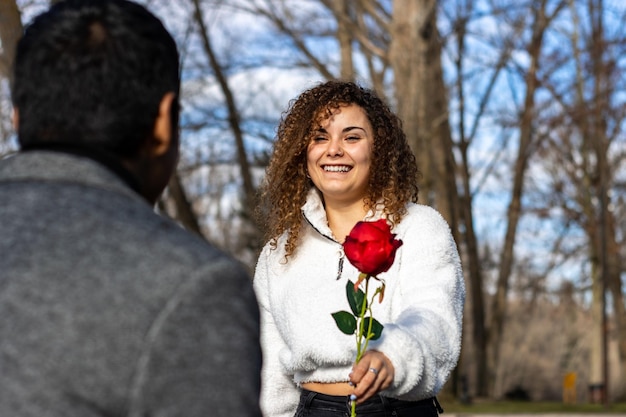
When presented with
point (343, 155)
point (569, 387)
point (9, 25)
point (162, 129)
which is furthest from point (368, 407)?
point (569, 387)

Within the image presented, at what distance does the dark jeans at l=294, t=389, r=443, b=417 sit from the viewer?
3.41 meters

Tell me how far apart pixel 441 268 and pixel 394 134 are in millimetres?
738

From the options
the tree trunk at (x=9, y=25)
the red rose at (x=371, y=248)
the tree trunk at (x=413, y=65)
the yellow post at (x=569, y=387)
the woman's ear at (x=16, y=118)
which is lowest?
the yellow post at (x=569, y=387)

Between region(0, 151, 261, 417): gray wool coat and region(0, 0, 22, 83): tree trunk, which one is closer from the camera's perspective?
region(0, 151, 261, 417): gray wool coat

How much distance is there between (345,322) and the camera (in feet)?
9.70

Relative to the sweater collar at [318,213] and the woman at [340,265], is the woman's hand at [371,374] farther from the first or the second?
the sweater collar at [318,213]

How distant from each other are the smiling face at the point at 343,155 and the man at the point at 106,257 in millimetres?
2233

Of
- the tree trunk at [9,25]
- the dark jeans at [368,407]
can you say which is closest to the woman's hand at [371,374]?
the dark jeans at [368,407]

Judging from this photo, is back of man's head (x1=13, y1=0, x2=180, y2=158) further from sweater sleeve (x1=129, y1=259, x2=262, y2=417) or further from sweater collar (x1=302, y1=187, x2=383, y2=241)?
sweater collar (x1=302, y1=187, x2=383, y2=241)

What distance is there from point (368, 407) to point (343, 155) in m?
0.89

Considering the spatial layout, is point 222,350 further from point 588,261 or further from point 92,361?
point 588,261

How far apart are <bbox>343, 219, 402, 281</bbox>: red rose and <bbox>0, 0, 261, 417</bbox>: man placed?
4.15ft

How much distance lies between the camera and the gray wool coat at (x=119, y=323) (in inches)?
54.6

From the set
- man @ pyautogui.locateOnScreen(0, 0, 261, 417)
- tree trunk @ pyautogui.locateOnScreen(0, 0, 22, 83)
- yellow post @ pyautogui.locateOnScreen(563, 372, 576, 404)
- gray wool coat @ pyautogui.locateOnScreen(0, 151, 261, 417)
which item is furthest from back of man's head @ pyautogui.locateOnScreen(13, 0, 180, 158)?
yellow post @ pyautogui.locateOnScreen(563, 372, 576, 404)
